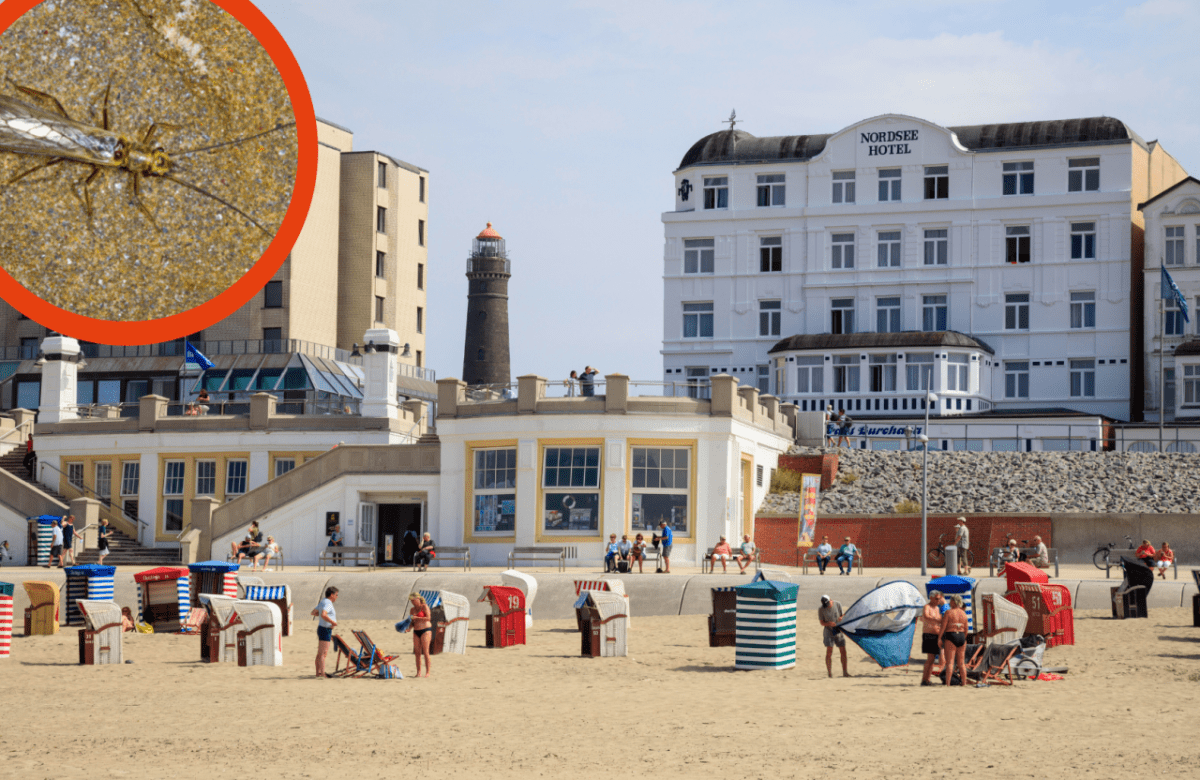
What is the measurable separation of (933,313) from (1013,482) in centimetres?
1765

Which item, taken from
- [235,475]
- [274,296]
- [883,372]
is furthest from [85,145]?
[274,296]

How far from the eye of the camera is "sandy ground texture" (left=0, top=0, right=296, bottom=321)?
13297 mm

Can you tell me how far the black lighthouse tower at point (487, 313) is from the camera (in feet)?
268

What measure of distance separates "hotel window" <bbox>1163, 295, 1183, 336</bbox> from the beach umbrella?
134ft

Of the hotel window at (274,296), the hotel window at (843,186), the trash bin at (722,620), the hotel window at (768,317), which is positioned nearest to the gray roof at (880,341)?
the hotel window at (768,317)

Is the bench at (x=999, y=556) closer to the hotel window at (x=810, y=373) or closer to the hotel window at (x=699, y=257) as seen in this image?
the hotel window at (x=810, y=373)

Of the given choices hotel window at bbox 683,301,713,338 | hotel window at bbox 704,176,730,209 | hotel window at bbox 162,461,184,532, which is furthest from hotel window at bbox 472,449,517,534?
hotel window at bbox 704,176,730,209

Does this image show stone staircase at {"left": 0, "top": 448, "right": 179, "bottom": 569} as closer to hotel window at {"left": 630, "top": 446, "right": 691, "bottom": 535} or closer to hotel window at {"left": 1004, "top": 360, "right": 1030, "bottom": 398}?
hotel window at {"left": 630, "top": 446, "right": 691, "bottom": 535}

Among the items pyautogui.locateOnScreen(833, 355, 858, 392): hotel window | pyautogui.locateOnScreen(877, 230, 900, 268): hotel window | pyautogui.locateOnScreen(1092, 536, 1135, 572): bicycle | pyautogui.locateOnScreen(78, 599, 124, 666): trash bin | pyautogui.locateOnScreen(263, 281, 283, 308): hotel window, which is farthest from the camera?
pyautogui.locateOnScreen(263, 281, 283, 308): hotel window

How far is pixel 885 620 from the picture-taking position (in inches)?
956

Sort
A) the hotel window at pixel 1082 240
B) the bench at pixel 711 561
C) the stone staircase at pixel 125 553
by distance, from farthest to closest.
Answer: the hotel window at pixel 1082 240, the stone staircase at pixel 125 553, the bench at pixel 711 561

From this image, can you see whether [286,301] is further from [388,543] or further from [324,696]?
[324,696]

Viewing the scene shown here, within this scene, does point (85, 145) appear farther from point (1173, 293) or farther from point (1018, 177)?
point (1018, 177)

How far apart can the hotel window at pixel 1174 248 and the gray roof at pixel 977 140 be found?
13.8 ft
